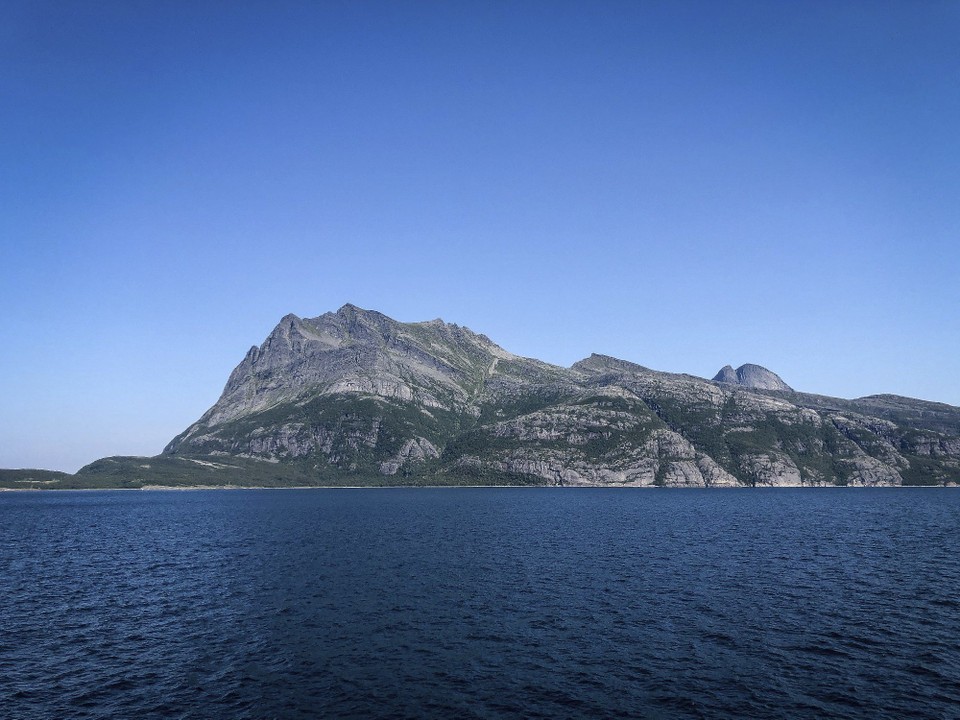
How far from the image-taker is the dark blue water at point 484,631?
4203cm

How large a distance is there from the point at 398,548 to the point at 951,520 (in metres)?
162

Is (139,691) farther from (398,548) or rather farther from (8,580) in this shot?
(398,548)

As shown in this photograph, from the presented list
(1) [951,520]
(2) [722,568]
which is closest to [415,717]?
(2) [722,568]

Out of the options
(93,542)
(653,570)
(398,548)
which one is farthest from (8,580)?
(653,570)

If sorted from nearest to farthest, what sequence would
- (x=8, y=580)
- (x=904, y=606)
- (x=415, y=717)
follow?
(x=415, y=717)
(x=904, y=606)
(x=8, y=580)

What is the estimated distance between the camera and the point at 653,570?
88.6 meters

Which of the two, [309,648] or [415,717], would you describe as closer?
[415,717]

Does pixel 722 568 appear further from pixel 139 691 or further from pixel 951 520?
pixel 951 520

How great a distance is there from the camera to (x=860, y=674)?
46.8m

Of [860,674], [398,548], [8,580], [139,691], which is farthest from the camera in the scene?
[398,548]

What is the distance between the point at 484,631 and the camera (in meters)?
58.0

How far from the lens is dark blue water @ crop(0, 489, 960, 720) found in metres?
42.0

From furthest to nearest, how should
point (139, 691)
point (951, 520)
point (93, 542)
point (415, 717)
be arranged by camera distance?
point (951, 520) → point (93, 542) → point (139, 691) → point (415, 717)

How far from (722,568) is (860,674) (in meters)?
44.6
